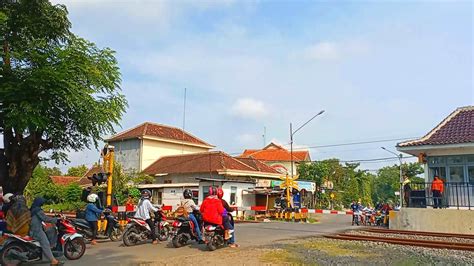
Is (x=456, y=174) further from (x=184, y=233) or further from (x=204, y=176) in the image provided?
(x=204, y=176)

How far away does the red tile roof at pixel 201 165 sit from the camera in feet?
103

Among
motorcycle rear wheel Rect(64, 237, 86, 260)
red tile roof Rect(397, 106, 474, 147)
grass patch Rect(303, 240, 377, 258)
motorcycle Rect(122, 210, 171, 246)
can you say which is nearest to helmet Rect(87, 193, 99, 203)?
motorcycle Rect(122, 210, 171, 246)

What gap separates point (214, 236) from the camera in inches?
433

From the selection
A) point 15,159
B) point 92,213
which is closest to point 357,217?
point 92,213

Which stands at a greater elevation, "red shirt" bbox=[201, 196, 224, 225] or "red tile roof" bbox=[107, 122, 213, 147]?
"red tile roof" bbox=[107, 122, 213, 147]

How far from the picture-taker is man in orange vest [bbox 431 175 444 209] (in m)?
17.9

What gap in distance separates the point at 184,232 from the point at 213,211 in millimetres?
1154

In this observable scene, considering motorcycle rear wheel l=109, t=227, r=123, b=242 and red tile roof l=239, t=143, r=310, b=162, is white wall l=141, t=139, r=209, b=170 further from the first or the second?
motorcycle rear wheel l=109, t=227, r=123, b=242

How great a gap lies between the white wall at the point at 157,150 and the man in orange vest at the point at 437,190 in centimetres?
2554

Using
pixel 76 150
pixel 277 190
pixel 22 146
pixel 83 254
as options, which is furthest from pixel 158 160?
pixel 83 254

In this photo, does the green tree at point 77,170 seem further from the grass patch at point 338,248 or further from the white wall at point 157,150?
the grass patch at point 338,248

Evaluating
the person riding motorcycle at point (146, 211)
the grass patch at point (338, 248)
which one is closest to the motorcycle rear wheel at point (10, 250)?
the person riding motorcycle at point (146, 211)

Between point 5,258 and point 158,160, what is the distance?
29997 millimetres

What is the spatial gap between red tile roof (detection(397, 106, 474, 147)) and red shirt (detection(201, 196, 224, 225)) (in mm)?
11913
